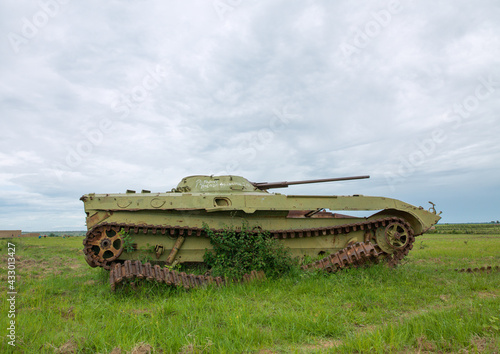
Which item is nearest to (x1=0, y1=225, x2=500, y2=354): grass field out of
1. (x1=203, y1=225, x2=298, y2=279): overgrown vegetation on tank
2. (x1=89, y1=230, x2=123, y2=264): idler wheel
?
(x1=203, y1=225, x2=298, y2=279): overgrown vegetation on tank

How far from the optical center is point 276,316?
469 centimetres

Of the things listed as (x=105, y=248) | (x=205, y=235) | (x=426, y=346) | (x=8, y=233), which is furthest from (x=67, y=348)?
(x=8, y=233)

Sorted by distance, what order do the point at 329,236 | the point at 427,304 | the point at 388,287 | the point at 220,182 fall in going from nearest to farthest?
the point at 427,304
the point at 388,287
the point at 329,236
the point at 220,182

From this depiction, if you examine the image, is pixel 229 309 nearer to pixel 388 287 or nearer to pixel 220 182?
pixel 388 287

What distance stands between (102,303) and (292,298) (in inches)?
136

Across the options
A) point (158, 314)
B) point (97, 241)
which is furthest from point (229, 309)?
point (97, 241)

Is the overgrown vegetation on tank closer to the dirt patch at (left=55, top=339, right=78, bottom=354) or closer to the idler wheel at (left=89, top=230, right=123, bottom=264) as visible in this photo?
the idler wheel at (left=89, top=230, right=123, bottom=264)

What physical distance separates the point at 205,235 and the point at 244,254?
1.24m

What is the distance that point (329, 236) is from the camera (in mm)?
8781

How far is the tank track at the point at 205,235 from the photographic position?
6.57 m

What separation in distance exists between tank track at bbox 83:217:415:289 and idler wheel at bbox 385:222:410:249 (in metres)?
0.03

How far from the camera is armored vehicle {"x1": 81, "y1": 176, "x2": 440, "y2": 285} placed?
7.92 m

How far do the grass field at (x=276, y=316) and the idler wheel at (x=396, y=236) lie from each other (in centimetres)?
76

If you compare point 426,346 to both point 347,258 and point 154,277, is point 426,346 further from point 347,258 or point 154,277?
point 154,277
